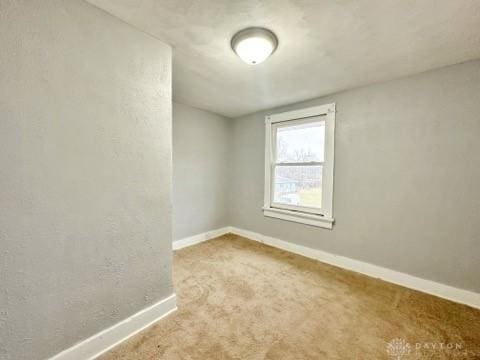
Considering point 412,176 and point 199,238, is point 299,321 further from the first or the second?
point 199,238

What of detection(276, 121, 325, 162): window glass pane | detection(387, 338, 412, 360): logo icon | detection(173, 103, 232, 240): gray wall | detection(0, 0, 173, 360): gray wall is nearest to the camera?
detection(0, 0, 173, 360): gray wall

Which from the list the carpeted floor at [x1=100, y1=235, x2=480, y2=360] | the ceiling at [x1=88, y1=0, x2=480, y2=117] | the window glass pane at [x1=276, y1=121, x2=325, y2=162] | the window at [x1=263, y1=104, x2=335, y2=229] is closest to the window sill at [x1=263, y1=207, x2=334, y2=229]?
the window at [x1=263, y1=104, x2=335, y2=229]

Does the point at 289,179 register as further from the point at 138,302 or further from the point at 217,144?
the point at 138,302

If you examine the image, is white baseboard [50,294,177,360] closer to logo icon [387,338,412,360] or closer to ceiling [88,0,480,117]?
logo icon [387,338,412,360]

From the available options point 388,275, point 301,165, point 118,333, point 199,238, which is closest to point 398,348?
Result: point 388,275

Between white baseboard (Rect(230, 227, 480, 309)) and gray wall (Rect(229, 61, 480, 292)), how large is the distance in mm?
62

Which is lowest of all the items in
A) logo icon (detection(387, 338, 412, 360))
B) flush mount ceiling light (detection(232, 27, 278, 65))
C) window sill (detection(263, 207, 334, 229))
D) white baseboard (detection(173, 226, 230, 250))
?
logo icon (detection(387, 338, 412, 360))

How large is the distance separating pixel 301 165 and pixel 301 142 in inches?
14.0

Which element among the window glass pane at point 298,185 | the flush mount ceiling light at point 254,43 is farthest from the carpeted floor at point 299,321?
the flush mount ceiling light at point 254,43

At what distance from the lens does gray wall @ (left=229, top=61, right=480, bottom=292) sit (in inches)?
72.6

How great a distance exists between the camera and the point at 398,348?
4.50 feet

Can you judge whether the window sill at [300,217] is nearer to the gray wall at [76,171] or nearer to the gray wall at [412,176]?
the gray wall at [412,176]

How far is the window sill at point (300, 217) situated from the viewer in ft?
8.81

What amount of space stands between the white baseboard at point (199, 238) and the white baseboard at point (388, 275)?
95cm
